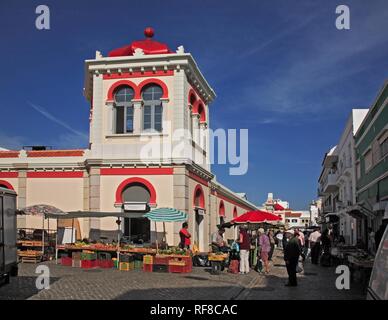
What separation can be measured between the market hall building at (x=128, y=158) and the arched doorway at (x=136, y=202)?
1.7 inches

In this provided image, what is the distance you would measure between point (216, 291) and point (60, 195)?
12332 millimetres

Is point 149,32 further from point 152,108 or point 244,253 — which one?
point 244,253

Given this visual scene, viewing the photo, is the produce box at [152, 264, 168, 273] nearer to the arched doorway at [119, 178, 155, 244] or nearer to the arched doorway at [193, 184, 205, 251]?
the arched doorway at [119, 178, 155, 244]

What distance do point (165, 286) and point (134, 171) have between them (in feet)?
28.9

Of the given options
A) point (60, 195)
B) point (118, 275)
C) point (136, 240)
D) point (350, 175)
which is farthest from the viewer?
point (350, 175)

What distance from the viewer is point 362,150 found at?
2695 cm

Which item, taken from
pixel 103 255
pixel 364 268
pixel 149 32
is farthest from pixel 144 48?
pixel 364 268

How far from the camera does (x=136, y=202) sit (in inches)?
827

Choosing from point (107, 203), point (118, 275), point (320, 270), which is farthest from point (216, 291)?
point (107, 203)

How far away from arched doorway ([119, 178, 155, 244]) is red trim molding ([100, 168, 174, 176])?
34cm

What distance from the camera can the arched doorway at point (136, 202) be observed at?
21.0 m

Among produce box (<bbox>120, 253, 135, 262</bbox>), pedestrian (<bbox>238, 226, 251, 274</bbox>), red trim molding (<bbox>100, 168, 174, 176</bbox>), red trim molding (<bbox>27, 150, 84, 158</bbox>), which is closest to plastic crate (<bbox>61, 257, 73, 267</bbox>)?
produce box (<bbox>120, 253, 135, 262</bbox>)

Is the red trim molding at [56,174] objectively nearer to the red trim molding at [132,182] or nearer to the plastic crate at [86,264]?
the red trim molding at [132,182]
